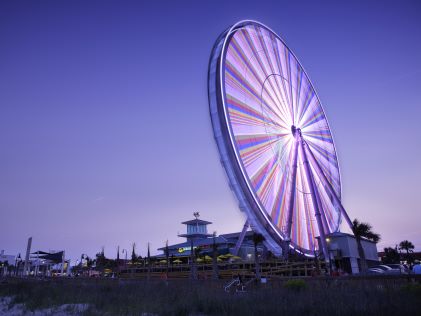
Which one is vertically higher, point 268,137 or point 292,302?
point 268,137

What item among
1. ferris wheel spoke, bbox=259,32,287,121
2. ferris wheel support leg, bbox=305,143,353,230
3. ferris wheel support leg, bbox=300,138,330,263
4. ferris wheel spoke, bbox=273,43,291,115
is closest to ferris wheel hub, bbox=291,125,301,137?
ferris wheel support leg, bbox=300,138,330,263

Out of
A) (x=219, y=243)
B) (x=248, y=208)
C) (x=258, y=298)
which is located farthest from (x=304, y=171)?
(x=219, y=243)

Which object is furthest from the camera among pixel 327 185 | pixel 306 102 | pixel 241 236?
pixel 306 102

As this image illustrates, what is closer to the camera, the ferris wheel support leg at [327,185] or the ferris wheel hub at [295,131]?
the ferris wheel hub at [295,131]

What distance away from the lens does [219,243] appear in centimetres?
5278

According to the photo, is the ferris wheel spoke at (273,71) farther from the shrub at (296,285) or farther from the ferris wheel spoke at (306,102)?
the shrub at (296,285)

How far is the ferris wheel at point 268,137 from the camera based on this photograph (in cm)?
2225

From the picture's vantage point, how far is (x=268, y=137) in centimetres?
2772

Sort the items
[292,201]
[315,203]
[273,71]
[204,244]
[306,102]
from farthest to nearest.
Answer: [204,244], [306,102], [273,71], [315,203], [292,201]

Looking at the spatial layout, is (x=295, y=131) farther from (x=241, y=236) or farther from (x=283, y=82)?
(x=241, y=236)

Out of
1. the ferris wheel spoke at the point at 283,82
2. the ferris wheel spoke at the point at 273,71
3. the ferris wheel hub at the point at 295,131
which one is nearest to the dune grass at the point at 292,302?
the ferris wheel hub at the point at 295,131

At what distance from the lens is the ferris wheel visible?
22250 mm

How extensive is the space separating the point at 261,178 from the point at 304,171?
8867 mm

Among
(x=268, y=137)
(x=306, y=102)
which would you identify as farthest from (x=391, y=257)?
(x=268, y=137)
